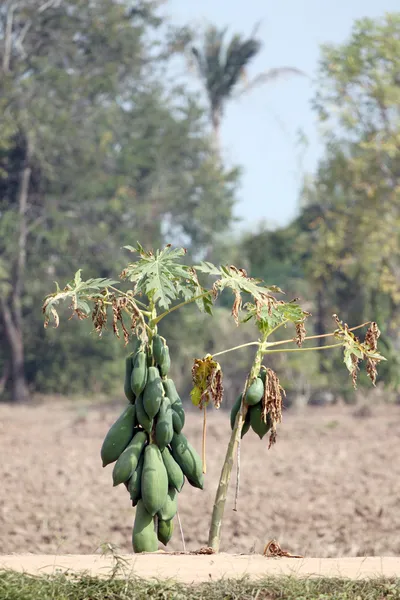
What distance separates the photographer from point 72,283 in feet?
12.9

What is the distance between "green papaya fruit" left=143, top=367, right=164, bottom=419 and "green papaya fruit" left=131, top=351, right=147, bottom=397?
2 centimetres

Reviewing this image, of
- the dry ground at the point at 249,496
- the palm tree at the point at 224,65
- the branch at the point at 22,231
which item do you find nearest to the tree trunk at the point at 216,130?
the palm tree at the point at 224,65

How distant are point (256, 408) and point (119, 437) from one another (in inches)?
23.7

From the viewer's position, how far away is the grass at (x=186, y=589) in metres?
3.34

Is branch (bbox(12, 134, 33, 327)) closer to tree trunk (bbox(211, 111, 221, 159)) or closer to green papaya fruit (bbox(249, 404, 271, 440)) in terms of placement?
tree trunk (bbox(211, 111, 221, 159))

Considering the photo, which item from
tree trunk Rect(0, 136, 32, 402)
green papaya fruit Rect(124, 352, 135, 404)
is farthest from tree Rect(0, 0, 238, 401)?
green papaya fruit Rect(124, 352, 135, 404)

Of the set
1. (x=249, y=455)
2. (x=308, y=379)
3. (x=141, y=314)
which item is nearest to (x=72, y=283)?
(x=141, y=314)

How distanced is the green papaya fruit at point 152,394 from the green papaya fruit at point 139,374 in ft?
0.07

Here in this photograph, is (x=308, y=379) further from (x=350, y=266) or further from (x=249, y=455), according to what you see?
(x=249, y=455)

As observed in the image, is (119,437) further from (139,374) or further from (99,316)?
(99,316)

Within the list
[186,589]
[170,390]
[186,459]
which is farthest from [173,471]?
[186,589]

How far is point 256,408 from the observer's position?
3986 mm

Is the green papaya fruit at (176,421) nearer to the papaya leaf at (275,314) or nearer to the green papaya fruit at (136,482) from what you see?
the green papaya fruit at (136,482)

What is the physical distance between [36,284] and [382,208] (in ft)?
30.8
